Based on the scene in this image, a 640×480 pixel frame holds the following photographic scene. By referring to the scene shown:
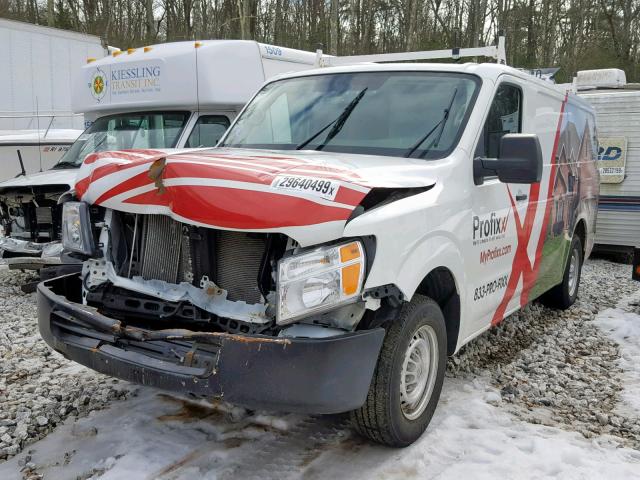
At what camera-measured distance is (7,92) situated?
1605 centimetres

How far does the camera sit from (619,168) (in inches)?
408

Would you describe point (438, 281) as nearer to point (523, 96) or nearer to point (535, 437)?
point (535, 437)

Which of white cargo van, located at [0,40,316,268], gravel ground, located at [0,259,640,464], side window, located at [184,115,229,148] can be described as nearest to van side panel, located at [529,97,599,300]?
gravel ground, located at [0,259,640,464]

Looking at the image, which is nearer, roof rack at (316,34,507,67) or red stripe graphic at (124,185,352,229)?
red stripe graphic at (124,185,352,229)

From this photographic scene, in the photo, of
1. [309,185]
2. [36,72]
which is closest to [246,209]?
[309,185]

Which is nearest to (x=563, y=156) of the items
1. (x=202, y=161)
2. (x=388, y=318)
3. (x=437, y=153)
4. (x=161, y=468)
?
(x=437, y=153)

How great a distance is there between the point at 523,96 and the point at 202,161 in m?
2.79

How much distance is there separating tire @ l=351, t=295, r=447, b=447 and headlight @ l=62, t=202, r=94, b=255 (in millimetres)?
1773

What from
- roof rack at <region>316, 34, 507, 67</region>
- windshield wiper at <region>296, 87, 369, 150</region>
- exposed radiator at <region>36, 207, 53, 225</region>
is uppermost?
roof rack at <region>316, 34, 507, 67</region>

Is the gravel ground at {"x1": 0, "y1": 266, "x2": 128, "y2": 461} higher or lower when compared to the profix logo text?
lower

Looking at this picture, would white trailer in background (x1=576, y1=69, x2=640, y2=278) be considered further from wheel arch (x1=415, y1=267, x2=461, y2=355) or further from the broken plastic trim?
the broken plastic trim

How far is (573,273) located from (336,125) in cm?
400

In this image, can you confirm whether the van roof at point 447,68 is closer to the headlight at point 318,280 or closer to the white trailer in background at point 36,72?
the headlight at point 318,280

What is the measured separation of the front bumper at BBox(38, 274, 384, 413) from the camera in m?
2.86
